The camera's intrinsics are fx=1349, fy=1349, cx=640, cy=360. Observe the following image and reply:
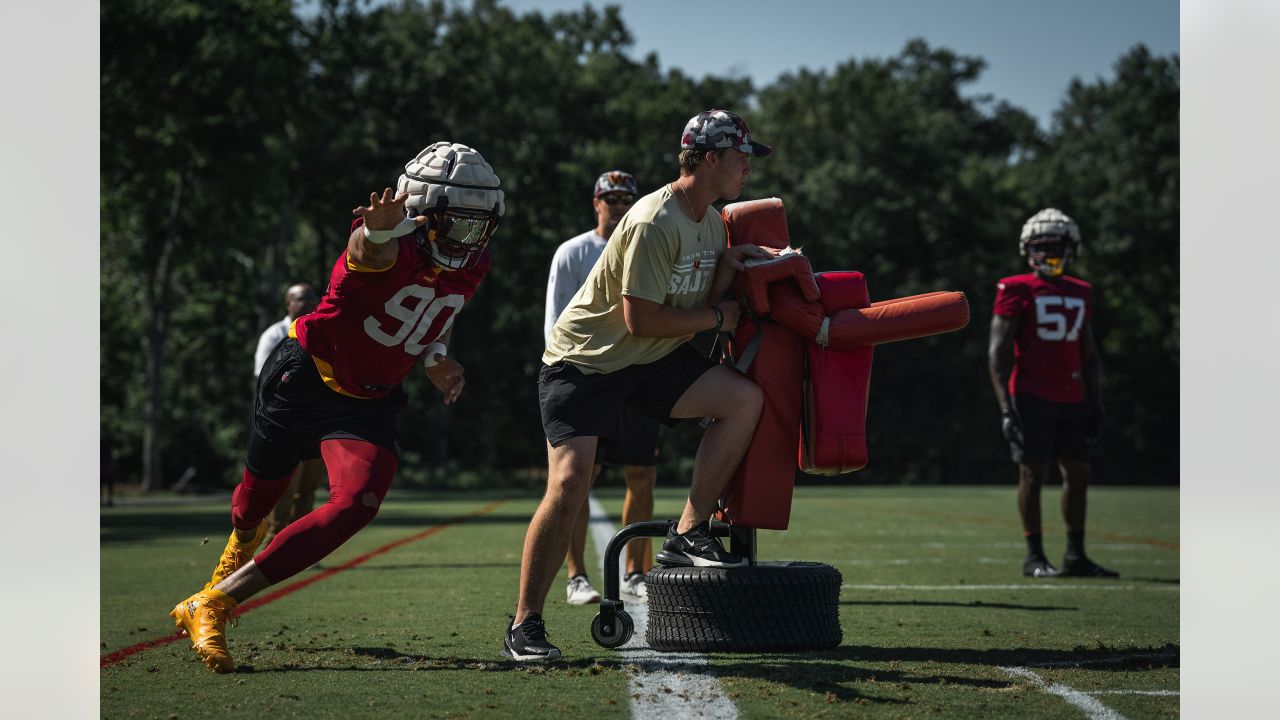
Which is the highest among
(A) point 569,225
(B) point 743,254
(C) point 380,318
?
(A) point 569,225

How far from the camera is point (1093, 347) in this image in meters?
8.99

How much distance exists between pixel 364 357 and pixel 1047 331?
5.33 metres

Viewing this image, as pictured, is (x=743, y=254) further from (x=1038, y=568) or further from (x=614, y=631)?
(x=1038, y=568)

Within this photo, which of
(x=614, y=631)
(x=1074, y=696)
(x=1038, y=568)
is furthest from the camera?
(x=1038, y=568)

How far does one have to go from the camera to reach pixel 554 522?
4.91 metres

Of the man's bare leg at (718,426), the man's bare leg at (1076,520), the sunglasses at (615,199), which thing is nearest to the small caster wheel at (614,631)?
the man's bare leg at (718,426)

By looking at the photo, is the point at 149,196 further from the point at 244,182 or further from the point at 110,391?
the point at 110,391

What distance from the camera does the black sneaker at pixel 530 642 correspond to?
481 centimetres

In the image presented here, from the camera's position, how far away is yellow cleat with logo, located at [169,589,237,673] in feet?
15.5

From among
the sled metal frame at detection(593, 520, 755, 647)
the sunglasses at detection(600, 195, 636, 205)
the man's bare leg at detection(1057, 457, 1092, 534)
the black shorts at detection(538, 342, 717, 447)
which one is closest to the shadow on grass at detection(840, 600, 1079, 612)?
the sled metal frame at detection(593, 520, 755, 647)

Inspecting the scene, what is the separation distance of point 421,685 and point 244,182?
26977 mm

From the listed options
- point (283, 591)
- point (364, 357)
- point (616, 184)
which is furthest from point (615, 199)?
point (283, 591)

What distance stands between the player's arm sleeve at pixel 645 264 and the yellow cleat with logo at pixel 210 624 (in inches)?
71.5
